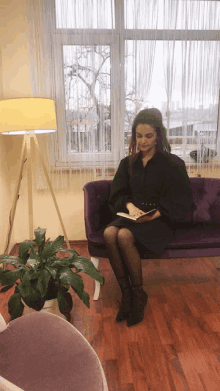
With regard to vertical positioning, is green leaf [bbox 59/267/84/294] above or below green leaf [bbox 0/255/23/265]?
below

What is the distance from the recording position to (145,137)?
2.14m

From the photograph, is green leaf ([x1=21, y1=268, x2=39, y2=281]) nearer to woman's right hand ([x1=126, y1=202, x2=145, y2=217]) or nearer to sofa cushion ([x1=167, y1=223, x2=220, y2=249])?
woman's right hand ([x1=126, y1=202, x2=145, y2=217])

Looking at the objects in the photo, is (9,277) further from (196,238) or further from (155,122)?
(155,122)

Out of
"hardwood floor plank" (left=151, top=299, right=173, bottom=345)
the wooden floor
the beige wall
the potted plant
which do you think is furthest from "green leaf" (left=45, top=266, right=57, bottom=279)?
the beige wall

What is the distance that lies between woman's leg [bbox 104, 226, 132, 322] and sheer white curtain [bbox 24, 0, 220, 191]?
1.12 meters

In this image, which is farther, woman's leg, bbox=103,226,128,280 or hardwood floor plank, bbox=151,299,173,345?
woman's leg, bbox=103,226,128,280

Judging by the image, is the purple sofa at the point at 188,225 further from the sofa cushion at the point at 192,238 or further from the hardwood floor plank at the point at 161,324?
the hardwood floor plank at the point at 161,324

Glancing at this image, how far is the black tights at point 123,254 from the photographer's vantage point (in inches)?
75.3

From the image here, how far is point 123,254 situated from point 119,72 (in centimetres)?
173

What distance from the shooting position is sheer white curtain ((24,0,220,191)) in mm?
2715

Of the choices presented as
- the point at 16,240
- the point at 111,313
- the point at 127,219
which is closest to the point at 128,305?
the point at 111,313

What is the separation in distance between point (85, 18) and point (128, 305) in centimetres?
240

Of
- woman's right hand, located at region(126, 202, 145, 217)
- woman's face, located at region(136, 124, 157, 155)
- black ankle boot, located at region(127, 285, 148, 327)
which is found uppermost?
woman's face, located at region(136, 124, 157, 155)

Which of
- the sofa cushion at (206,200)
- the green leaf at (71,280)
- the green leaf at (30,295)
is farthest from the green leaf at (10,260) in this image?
the sofa cushion at (206,200)
